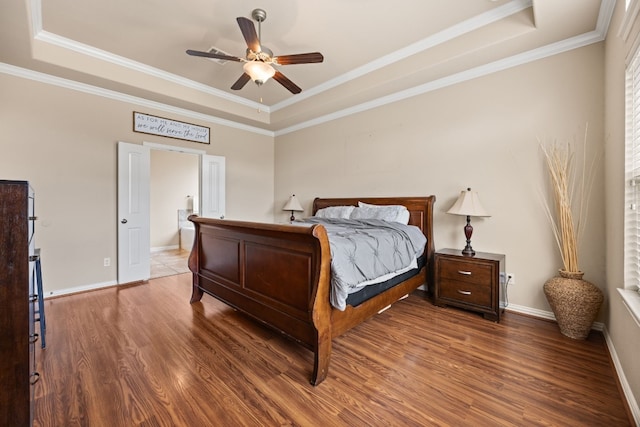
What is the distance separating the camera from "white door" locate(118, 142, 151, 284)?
371 cm

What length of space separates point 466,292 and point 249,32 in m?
3.03

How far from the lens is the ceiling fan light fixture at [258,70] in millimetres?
2354

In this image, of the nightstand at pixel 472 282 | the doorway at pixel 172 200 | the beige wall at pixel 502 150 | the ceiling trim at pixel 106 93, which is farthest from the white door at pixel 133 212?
the nightstand at pixel 472 282

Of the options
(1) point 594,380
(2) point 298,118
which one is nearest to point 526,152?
(1) point 594,380

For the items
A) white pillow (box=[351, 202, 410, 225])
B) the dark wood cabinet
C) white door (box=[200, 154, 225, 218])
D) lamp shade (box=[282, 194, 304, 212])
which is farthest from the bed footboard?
lamp shade (box=[282, 194, 304, 212])

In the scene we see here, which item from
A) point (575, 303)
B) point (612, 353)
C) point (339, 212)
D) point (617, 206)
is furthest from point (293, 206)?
point (612, 353)

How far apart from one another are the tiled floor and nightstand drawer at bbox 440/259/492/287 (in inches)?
153

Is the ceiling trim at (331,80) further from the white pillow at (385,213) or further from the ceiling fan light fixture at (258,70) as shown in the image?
the white pillow at (385,213)

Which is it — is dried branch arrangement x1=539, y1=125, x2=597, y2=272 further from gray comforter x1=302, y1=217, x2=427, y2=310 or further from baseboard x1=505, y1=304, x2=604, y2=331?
gray comforter x1=302, y1=217, x2=427, y2=310

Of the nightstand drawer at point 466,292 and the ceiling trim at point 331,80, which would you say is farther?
the nightstand drawer at point 466,292

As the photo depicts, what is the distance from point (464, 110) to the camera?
3.12 metres

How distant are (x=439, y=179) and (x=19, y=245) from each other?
3.50 meters

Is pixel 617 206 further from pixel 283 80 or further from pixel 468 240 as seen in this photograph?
pixel 283 80

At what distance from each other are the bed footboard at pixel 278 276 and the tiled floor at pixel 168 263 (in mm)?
1938
